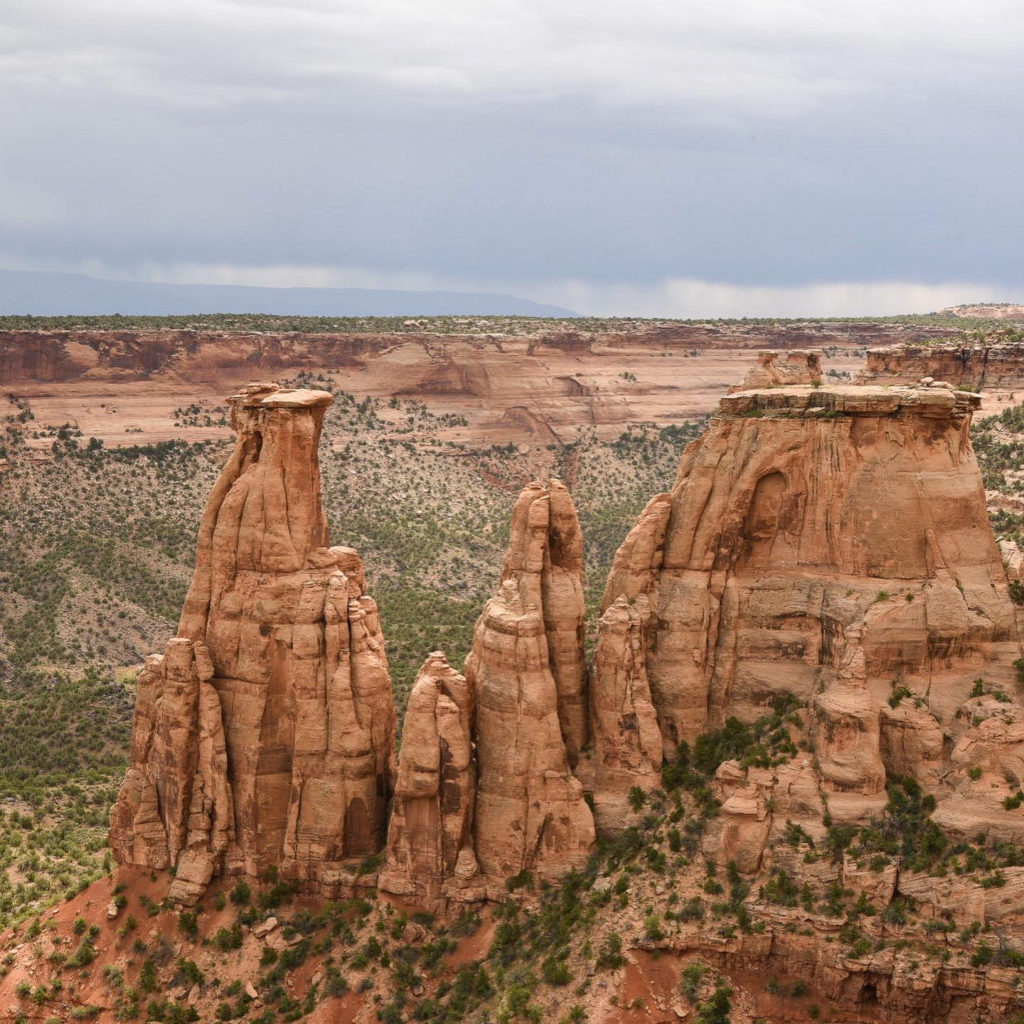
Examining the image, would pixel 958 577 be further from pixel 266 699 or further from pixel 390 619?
pixel 390 619

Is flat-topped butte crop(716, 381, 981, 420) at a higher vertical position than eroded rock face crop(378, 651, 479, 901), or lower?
higher

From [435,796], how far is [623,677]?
6.98 metres

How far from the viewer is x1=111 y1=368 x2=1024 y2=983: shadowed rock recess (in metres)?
40.5

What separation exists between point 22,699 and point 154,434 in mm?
49246

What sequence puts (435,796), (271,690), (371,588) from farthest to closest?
(371,588) < (271,690) < (435,796)

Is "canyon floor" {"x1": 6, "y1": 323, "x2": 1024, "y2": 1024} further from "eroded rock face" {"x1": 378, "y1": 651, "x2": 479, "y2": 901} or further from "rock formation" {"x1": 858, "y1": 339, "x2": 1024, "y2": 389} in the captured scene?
"rock formation" {"x1": 858, "y1": 339, "x2": 1024, "y2": 389}

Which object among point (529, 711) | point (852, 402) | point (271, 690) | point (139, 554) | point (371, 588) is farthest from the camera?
point (139, 554)

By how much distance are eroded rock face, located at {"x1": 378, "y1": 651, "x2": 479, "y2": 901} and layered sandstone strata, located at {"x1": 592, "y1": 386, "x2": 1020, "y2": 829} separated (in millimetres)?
4754

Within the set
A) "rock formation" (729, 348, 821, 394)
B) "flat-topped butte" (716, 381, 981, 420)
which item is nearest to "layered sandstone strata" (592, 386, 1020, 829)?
"flat-topped butte" (716, 381, 981, 420)

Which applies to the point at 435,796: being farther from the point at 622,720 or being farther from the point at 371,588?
the point at 371,588

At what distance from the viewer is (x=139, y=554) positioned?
109250mm

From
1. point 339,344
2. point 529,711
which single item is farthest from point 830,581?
point 339,344

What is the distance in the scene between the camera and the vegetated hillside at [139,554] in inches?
2749

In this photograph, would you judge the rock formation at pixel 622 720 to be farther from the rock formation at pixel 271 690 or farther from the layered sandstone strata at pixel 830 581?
the rock formation at pixel 271 690
